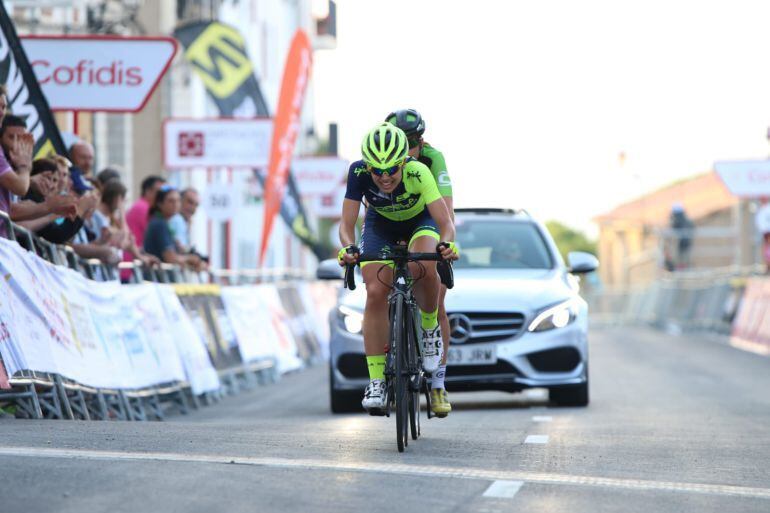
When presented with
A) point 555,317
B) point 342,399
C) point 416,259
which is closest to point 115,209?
point 342,399

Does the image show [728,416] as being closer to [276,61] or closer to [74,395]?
[74,395]

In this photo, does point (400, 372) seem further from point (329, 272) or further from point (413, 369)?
point (329, 272)

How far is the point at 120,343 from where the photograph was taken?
1394 centimetres

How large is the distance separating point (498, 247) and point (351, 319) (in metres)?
1.83

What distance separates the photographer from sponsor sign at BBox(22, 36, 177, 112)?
16.8 meters

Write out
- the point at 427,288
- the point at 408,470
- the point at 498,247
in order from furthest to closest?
the point at 498,247 < the point at 427,288 < the point at 408,470

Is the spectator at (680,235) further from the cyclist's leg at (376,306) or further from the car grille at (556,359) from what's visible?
the cyclist's leg at (376,306)

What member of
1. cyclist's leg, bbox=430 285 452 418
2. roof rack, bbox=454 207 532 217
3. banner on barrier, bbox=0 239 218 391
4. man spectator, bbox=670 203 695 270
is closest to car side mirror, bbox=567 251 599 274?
roof rack, bbox=454 207 532 217

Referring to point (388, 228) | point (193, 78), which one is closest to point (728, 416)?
point (388, 228)

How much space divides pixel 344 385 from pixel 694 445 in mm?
4225

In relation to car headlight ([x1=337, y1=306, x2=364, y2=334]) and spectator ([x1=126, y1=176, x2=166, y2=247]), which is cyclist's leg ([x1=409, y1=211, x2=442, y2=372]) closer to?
car headlight ([x1=337, y1=306, x2=364, y2=334])

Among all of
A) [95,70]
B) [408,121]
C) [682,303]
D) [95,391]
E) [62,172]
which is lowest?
[682,303]

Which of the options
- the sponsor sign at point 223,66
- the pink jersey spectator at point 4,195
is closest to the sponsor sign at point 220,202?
the sponsor sign at point 223,66

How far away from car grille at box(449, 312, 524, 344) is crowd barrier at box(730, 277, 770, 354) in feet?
54.2
